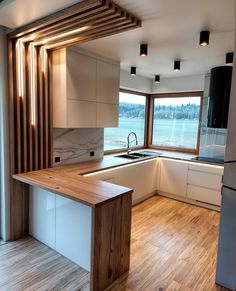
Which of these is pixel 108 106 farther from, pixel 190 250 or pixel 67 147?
pixel 190 250

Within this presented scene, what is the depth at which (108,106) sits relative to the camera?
3301 millimetres

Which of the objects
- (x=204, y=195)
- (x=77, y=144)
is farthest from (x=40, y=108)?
(x=204, y=195)

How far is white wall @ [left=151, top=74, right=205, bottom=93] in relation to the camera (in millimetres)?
4293

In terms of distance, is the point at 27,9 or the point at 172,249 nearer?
the point at 27,9

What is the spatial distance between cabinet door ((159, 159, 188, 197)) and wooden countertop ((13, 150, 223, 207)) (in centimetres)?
145

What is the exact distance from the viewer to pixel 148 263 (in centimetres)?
232

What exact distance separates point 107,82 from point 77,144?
1.03 metres

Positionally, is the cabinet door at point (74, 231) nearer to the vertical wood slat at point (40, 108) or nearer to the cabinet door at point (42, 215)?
→ the cabinet door at point (42, 215)

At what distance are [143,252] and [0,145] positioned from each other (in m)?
2.04

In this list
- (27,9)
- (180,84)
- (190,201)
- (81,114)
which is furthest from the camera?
(180,84)

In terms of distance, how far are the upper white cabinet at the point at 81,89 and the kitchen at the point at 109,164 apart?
0.04ft

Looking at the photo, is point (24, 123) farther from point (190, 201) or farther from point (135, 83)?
point (190, 201)

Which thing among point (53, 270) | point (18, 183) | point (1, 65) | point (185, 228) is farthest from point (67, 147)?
point (185, 228)

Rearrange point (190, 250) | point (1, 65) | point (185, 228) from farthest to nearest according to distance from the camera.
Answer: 1. point (185, 228)
2. point (190, 250)
3. point (1, 65)
